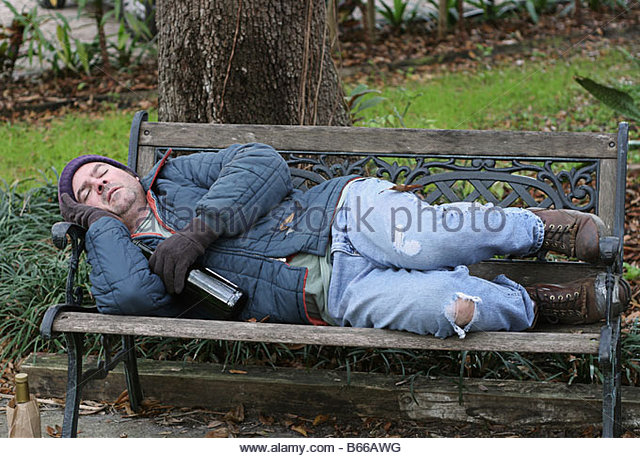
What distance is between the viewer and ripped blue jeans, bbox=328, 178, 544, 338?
2.35 m

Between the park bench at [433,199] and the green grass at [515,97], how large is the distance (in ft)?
7.35

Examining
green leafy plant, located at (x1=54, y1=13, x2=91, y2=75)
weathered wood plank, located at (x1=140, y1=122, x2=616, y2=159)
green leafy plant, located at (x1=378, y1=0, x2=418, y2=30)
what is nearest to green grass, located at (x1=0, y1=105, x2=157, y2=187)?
green leafy plant, located at (x1=54, y1=13, x2=91, y2=75)

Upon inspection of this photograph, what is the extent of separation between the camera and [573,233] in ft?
8.48

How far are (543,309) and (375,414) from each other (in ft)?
2.73

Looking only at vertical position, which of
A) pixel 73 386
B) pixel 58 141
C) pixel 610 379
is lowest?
pixel 73 386

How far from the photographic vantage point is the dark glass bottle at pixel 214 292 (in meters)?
2.62

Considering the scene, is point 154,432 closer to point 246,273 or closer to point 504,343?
point 246,273

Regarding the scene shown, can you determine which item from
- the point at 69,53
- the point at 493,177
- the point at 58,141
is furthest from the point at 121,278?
the point at 69,53

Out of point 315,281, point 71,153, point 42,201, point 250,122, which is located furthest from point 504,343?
point 71,153

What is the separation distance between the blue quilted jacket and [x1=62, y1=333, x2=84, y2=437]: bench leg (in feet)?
0.55

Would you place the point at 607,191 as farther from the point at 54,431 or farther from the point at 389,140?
the point at 54,431

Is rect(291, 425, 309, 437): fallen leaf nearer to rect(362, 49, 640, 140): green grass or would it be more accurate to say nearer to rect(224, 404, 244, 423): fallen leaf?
rect(224, 404, 244, 423): fallen leaf

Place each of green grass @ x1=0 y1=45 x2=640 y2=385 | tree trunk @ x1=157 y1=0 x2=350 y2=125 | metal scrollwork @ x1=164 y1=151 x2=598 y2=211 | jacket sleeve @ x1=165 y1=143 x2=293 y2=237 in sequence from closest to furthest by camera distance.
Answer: jacket sleeve @ x1=165 y1=143 x2=293 y2=237, metal scrollwork @ x1=164 y1=151 x2=598 y2=211, green grass @ x1=0 y1=45 x2=640 y2=385, tree trunk @ x1=157 y1=0 x2=350 y2=125

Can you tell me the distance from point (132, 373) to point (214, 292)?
2.25 ft
